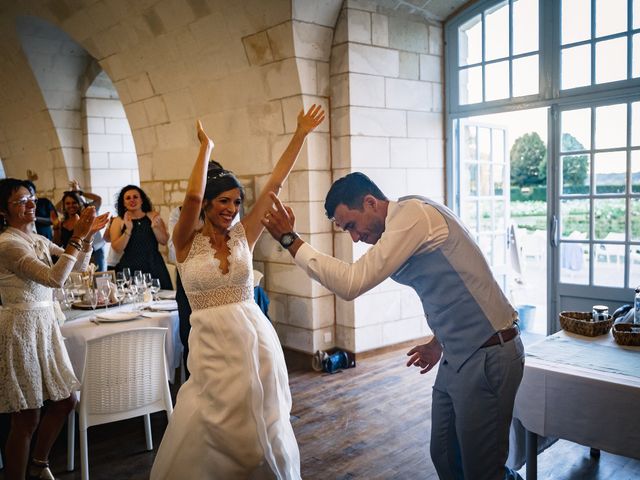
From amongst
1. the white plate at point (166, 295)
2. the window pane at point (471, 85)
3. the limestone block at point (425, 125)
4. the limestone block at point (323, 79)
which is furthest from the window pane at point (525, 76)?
the white plate at point (166, 295)

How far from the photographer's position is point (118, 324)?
3455 mm

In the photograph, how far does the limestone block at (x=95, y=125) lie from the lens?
7.96 metres

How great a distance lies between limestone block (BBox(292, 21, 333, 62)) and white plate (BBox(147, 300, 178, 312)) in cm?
226

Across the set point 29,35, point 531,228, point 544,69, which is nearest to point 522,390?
point 544,69

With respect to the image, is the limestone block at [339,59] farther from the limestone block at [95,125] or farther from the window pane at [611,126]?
the limestone block at [95,125]

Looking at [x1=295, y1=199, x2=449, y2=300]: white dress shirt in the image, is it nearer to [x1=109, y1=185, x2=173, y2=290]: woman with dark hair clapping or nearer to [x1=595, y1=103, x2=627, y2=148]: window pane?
[x1=109, y1=185, x2=173, y2=290]: woman with dark hair clapping

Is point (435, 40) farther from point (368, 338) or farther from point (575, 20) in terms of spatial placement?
point (368, 338)

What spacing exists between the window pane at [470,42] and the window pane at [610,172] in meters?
1.49

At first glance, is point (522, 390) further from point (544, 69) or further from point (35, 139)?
point (35, 139)

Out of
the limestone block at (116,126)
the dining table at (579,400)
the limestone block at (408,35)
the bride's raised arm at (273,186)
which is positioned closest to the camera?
the dining table at (579,400)

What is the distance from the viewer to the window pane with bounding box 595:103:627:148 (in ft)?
14.9

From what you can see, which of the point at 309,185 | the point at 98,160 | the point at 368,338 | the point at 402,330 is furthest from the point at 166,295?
Answer: the point at 98,160

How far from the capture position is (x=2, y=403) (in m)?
2.79

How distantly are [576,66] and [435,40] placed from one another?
1.38 metres
